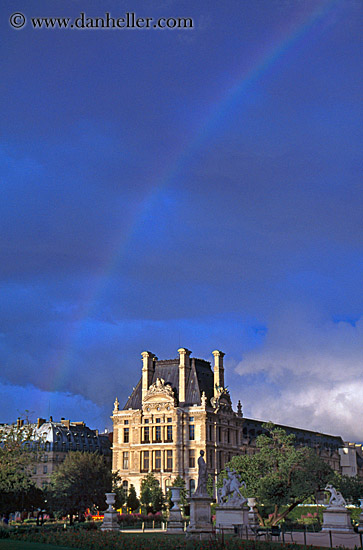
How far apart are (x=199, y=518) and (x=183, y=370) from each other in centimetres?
6569

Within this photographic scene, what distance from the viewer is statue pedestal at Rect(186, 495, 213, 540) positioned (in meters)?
38.4

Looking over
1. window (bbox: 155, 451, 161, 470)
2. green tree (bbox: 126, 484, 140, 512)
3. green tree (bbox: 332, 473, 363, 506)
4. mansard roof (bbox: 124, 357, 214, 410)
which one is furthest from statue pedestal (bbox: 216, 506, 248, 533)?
mansard roof (bbox: 124, 357, 214, 410)

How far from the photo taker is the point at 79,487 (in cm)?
6034

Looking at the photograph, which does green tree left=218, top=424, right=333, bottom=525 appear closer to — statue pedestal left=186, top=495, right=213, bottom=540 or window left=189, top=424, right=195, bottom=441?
statue pedestal left=186, top=495, right=213, bottom=540

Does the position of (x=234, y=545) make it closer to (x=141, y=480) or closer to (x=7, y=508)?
(x=7, y=508)

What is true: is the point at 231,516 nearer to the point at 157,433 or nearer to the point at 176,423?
the point at 176,423

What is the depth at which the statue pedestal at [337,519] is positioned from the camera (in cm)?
4419

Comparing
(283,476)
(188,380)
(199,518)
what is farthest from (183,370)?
(199,518)

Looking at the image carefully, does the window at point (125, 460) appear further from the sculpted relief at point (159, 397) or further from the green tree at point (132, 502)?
the green tree at point (132, 502)

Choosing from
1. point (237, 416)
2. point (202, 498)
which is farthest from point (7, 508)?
point (237, 416)

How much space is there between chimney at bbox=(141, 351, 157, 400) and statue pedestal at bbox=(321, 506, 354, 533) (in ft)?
208

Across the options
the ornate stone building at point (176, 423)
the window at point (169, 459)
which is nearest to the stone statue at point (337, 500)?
the ornate stone building at point (176, 423)

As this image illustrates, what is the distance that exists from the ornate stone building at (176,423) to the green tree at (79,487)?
121 ft

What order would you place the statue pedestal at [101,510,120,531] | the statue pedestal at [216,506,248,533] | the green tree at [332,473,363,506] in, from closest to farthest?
the statue pedestal at [216,506,248,533]
the statue pedestal at [101,510,120,531]
the green tree at [332,473,363,506]
